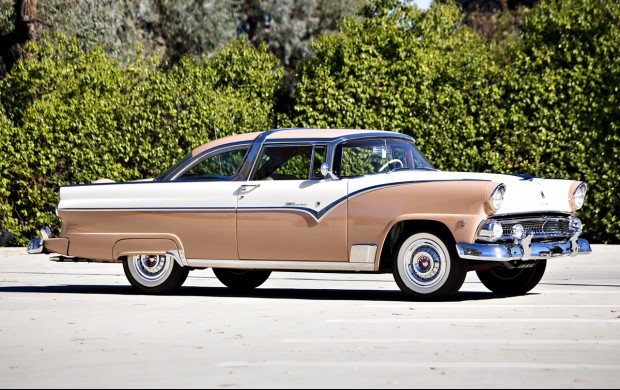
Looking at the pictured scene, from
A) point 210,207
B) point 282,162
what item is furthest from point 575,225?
point 210,207

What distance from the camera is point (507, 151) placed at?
23438 mm

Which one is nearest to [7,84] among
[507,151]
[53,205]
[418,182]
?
[53,205]

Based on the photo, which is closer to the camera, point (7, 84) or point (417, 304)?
point (417, 304)

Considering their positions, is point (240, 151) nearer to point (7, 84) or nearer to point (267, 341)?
point (267, 341)

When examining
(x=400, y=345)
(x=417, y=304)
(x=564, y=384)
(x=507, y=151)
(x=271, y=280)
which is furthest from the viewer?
→ (x=507, y=151)

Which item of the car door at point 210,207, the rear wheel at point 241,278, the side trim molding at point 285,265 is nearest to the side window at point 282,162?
the car door at point 210,207

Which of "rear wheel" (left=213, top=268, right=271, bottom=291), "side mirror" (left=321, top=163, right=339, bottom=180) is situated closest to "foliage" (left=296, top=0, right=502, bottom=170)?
"rear wheel" (left=213, top=268, right=271, bottom=291)

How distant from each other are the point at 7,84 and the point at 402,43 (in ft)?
26.7

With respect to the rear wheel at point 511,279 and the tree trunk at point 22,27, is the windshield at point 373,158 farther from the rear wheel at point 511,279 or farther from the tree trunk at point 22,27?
the tree trunk at point 22,27

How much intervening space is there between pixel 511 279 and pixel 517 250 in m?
1.62

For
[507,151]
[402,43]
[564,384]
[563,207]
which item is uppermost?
[402,43]

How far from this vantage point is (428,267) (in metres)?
12.3

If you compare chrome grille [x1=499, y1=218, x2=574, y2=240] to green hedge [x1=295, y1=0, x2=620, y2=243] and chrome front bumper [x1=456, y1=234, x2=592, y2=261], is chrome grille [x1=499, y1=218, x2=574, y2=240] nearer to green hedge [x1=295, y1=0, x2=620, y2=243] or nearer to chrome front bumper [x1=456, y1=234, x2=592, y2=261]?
chrome front bumper [x1=456, y1=234, x2=592, y2=261]

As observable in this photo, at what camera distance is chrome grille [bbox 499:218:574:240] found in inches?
481
